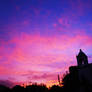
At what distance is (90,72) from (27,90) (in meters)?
27.3

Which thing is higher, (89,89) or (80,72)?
(80,72)

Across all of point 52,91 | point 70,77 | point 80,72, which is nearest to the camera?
point 80,72

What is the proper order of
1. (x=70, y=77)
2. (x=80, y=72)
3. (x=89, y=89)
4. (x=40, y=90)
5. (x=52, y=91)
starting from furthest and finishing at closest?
1. (x=40, y=90)
2. (x=52, y=91)
3. (x=70, y=77)
4. (x=80, y=72)
5. (x=89, y=89)

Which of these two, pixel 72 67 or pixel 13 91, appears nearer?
pixel 72 67

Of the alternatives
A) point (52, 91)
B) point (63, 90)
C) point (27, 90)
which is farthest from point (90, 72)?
point (27, 90)

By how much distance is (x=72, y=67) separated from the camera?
34219mm

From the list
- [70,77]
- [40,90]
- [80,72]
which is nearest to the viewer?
[80,72]

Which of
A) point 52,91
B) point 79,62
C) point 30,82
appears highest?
point 79,62

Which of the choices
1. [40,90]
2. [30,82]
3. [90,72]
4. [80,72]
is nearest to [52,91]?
[40,90]

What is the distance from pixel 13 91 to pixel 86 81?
1096 inches

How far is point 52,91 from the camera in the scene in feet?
148

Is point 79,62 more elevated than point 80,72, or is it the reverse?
point 79,62

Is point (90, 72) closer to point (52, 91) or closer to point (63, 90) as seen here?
point (63, 90)

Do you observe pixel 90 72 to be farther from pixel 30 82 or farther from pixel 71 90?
pixel 30 82
